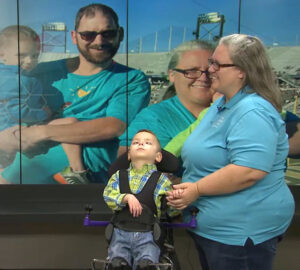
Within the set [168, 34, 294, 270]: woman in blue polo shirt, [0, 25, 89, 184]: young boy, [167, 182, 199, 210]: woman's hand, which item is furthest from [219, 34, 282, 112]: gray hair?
[0, 25, 89, 184]: young boy

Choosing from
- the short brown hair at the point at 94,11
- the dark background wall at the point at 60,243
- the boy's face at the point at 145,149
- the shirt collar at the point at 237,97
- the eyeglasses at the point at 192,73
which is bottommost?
Answer: the dark background wall at the point at 60,243

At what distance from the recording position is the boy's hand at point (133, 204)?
1.73 meters

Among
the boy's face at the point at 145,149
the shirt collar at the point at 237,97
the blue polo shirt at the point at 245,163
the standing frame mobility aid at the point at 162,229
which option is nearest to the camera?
the blue polo shirt at the point at 245,163

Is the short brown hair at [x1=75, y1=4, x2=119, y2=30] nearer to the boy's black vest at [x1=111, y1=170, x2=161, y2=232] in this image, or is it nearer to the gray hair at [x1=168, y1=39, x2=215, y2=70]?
the gray hair at [x1=168, y1=39, x2=215, y2=70]

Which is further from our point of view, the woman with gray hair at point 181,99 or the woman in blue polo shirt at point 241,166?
the woman with gray hair at point 181,99

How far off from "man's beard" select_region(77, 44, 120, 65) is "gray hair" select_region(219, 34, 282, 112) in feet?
8.47

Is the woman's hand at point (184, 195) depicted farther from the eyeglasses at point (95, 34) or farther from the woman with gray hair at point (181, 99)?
the eyeglasses at point (95, 34)

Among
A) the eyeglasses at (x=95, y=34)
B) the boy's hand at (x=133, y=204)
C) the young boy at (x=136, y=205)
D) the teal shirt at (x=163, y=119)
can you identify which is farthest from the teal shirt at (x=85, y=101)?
the boy's hand at (x=133, y=204)

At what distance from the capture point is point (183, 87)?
3.92 m

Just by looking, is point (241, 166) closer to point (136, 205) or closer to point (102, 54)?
point (136, 205)

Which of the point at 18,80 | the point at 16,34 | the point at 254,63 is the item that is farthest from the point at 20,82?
the point at 254,63

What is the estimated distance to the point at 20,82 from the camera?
12.7 feet

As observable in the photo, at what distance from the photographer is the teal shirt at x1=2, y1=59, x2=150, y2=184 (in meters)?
3.90

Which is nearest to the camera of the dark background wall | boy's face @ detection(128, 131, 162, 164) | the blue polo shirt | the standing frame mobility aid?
the blue polo shirt
